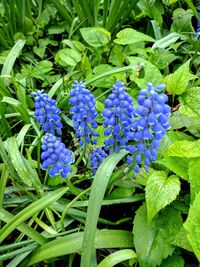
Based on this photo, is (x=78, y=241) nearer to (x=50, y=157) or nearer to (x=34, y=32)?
(x=50, y=157)

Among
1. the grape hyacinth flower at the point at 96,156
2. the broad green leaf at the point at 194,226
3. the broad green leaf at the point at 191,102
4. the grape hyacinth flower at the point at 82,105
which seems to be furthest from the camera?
the broad green leaf at the point at 191,102

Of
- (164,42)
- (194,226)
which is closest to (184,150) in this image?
(194,226)

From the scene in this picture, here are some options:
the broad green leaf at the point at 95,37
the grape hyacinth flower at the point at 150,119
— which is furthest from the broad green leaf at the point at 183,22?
the grape hyacinth flower at the point at 150,119

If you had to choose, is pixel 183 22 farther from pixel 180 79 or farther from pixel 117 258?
pixel 117 258

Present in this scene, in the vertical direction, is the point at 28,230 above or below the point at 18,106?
below

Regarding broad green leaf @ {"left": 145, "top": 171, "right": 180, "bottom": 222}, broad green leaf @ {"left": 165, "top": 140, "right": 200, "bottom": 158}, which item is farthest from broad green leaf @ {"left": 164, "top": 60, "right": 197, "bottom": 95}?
broad green leaf @ {"left": 145, "top": 171, "right": 180, "bottom": 222}

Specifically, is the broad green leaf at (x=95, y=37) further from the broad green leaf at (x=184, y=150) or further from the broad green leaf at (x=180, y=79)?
the broad green leaf at (x=184, y=150)

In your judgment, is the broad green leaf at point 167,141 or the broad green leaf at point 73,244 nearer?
the broad green leaf at point 73,244
